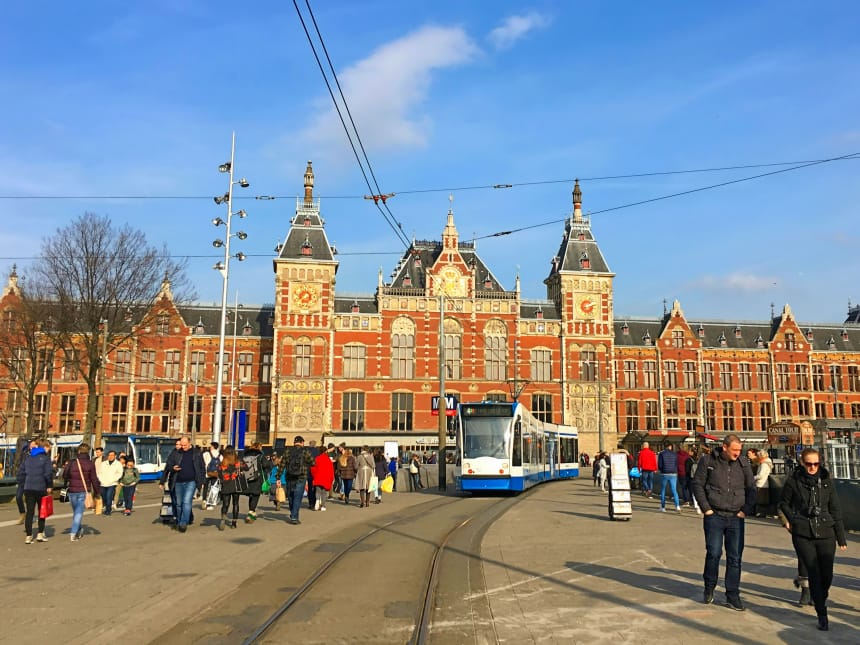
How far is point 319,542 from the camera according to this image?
13.3 metres

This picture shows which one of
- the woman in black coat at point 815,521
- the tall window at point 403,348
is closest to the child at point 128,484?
the woman in black coat at point 815,521

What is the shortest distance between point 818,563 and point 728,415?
58.9 metres

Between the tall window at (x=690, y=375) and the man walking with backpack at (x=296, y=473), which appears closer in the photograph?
the man walking with backpack at (x=296, y=473)

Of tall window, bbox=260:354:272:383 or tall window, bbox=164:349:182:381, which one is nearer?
tall window, bbox=164:349:182:381

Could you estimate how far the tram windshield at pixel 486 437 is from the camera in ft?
79.0

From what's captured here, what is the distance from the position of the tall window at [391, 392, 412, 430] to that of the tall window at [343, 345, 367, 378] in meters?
3.06

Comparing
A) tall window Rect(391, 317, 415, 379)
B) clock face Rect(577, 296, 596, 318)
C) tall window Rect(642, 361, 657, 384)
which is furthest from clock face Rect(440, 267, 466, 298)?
tall window Rect(642, 361, 657, 384)

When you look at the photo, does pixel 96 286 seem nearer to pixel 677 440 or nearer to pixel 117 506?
pixel 117 506

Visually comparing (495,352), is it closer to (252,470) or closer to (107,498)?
(107,498)

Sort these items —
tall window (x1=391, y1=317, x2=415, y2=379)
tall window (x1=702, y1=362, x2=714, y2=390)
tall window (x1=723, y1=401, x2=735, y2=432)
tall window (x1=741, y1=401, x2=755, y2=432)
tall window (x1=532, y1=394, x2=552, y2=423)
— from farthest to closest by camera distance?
tall window (x1=702, y1=362, x2=714, y2=390), tall window (x1=741, y1=401, x2=755, y2=432), tall window (x1=723, y1=401, x2=735, y2=432), tall window (x1=532, y1=394, x2=552, y2=423), tall window (x1=391, y1=317, x2=415, y2=379)

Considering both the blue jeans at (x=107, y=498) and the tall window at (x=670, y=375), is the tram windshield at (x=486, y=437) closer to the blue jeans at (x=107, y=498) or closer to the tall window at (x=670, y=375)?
the blue jeans at (x=107, y=498)

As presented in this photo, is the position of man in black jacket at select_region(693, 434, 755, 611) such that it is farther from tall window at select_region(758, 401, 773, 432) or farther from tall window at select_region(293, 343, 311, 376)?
tall window at select_region(758, 401, 773, 432)

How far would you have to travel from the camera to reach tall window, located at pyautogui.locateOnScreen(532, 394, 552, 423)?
185 ft

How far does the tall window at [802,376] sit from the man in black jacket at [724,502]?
203ft
